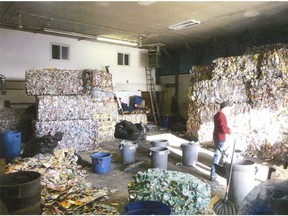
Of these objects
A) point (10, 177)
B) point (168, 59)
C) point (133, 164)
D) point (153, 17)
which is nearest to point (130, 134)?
point (133, 164)

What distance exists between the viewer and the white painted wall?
1169 centimetres

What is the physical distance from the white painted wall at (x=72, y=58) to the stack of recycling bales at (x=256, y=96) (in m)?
6.83

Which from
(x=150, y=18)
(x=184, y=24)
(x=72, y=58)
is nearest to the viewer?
(x=150, y=18)

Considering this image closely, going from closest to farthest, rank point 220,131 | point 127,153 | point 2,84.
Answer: point 220,131 → point 127,153 → point 2,84

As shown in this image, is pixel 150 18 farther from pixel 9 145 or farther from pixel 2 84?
pixel 2 84

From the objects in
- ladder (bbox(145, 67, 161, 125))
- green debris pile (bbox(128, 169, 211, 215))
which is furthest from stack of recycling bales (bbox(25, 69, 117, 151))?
ladder (bbox(145, 67, 161, 125))

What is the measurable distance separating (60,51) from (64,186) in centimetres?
956

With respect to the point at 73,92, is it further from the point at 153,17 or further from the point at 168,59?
the point at 168,59

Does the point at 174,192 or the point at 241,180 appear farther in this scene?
the point at 241,180

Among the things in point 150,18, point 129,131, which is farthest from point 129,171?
point 150,18

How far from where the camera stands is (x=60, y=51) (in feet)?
43.2

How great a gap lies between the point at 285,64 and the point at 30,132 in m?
10.3

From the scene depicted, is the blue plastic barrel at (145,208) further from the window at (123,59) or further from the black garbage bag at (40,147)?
the window at (123,59)

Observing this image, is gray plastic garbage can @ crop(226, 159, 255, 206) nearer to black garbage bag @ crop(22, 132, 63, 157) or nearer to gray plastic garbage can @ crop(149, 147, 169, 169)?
gray plastic garbage can @ crop(149, 147, 169, 169)
